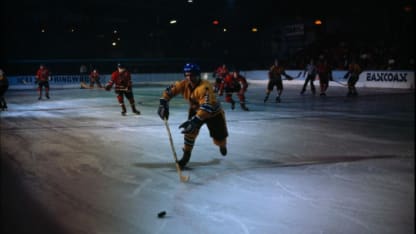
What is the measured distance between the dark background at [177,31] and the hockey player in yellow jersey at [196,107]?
26.7 m

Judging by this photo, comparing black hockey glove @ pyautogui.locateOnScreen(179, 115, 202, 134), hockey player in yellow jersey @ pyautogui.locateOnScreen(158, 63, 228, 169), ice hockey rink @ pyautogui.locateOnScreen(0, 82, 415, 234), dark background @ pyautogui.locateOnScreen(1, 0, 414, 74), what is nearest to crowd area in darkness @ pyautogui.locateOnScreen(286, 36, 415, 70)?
dark background @ pyautogui.locateOnScreen(1, 0, 414, 74)

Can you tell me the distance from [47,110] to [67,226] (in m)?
13.0

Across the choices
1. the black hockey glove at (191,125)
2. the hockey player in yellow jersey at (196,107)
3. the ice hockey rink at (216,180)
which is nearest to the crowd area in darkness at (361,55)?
the ice hockey rink at (216,180)

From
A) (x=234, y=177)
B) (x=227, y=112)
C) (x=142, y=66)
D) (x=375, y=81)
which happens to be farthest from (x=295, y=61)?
(x=234, y=177)

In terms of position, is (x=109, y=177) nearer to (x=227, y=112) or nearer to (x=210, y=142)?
(x=210, y=142)

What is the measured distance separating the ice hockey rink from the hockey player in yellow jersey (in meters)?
0.50

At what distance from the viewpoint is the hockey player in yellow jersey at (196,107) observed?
20.2ft

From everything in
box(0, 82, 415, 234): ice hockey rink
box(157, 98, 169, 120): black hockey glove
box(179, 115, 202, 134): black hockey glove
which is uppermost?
box(157, 98, 169, 120): black hockey glove

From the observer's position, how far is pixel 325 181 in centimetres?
578

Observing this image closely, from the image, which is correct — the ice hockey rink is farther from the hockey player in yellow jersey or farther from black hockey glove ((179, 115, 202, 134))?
black hockey glove ((179, 115, 202, 134))

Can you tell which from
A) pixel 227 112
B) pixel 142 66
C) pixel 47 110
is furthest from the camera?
pixel 142 66

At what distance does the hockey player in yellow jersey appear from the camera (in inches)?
243

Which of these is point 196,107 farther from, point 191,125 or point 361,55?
point 361,55

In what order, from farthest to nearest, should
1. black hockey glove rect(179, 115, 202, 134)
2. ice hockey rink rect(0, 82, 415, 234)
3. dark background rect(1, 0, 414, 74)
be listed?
dark background rect(1, 0, 414, 74) < black hockey glove rect(179, 115, 202, 134) < ice hockey rink rect(0, 82, 415, 234)
